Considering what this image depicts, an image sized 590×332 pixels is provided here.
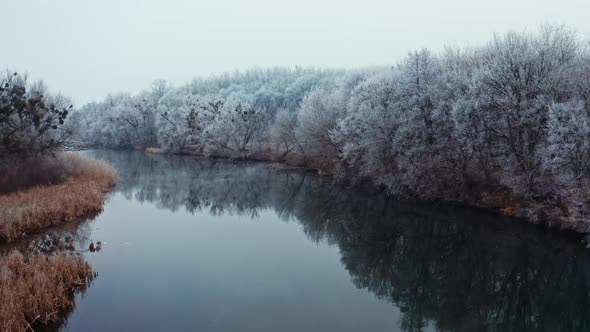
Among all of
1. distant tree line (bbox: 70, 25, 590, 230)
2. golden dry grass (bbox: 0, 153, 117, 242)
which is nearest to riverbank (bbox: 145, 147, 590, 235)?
distant tree line (bbox: 70, 25, 590, 230)

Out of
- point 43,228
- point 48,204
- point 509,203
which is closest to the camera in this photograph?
point 43,228

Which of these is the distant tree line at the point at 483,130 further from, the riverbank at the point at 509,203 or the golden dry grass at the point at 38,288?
the golden dry grass at the point at 38,288

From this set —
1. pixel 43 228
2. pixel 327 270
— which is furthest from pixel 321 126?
pixel 43 228

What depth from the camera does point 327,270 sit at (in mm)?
18125

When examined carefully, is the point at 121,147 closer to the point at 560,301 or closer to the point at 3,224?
the point at 3,224

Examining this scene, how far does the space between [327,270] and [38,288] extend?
10.8m

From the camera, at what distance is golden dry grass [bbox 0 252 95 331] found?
444 inches

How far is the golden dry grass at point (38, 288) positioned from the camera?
1127 cm

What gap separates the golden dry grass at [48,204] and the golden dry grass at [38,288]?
4939 millimetres

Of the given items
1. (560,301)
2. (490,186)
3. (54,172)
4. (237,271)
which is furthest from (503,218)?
(54,172)

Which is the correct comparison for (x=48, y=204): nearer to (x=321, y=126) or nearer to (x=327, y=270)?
(x=327, y=270)

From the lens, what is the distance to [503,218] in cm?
2531

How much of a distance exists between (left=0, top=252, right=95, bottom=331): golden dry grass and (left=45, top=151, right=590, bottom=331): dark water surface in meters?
0.62

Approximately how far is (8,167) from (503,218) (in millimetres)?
32137
